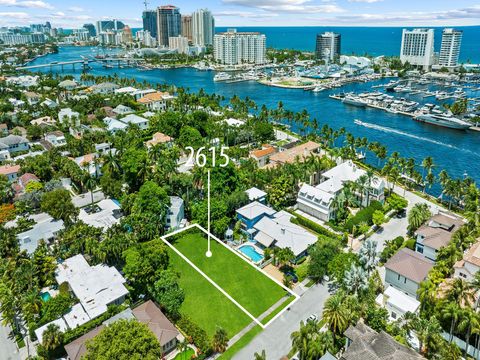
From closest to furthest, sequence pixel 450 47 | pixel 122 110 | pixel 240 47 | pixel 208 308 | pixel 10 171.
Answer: pixel 208 308 < pixel 10 171 < pixel 122 110 < pixel 450 47 < pixel 240 47

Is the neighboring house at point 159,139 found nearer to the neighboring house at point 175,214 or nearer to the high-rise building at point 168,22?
Answer: the neighboring house at point 175,214

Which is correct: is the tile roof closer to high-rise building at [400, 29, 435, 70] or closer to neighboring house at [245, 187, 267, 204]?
neighboring house at [245, 187, 267, 204]

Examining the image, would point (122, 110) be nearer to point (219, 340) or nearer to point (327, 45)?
point (219, 340)

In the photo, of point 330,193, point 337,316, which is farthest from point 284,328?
point 330,193

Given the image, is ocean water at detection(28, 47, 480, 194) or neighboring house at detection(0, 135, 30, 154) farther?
ocean water at detection(28, 47, 480, 194)

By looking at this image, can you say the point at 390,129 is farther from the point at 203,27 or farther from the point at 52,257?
the point at 203,27

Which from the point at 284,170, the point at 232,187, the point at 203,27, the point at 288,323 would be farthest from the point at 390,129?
the point at 203,27

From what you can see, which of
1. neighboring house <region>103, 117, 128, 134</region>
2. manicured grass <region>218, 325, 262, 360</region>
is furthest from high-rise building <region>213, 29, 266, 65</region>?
manicured grass <region>218, 325, 262, 360</region>
